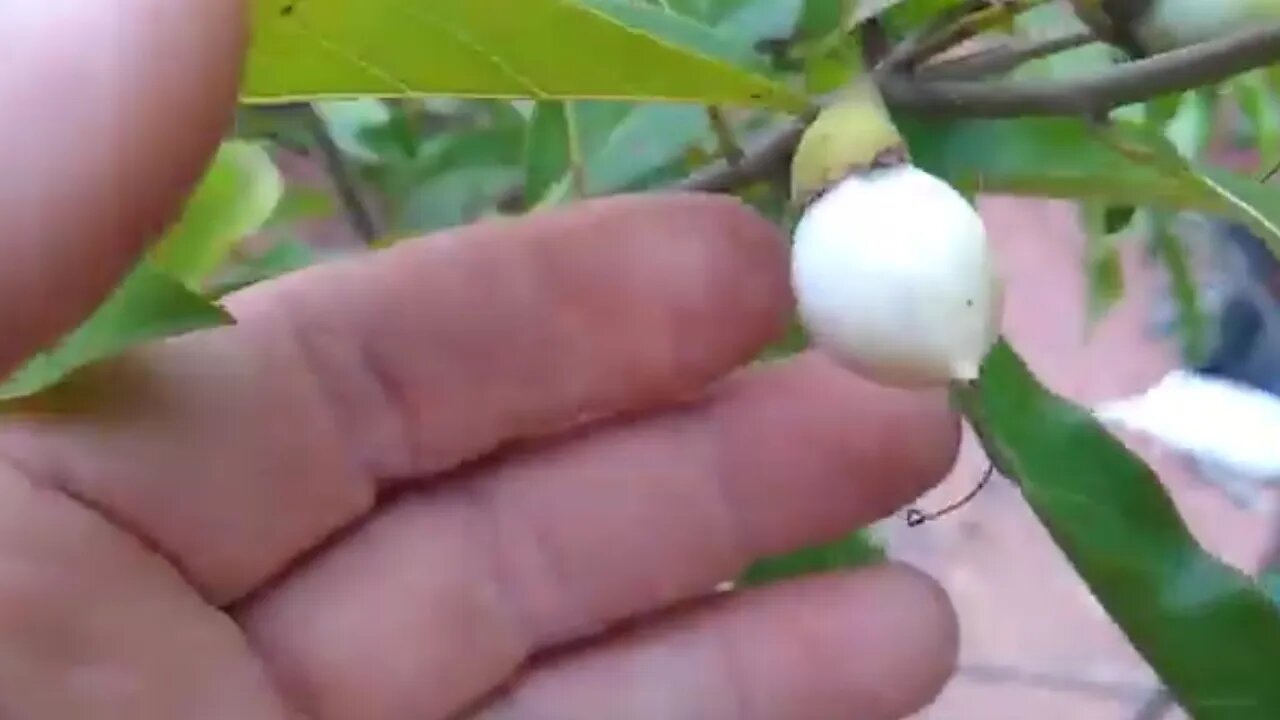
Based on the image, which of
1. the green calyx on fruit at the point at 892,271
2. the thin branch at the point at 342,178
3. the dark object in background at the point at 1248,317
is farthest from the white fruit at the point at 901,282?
the dark object in background at the point at 1248,317

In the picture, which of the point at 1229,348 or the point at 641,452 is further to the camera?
the point at 1229,348

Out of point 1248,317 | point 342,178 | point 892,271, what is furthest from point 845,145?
point 1248,317

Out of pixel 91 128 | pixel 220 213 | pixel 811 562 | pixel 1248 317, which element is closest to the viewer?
pixel 91 128

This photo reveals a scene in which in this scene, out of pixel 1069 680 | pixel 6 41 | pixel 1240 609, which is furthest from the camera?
pixel 1069 680

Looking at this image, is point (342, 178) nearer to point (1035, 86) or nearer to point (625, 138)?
point (625, 138)

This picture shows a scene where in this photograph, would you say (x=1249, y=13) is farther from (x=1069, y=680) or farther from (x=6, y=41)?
(x=1069, y=680)

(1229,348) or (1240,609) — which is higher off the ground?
(1240,609)

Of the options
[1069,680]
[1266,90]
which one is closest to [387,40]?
[1266,90]
